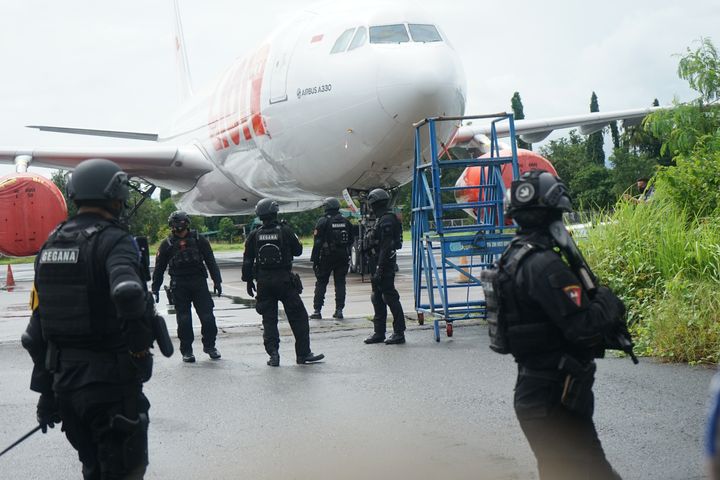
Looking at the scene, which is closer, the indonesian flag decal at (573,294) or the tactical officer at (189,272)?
the indonesian flag decal at (573,294)

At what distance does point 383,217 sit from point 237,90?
972cm

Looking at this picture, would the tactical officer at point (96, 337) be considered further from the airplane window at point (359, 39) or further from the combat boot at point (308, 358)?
the airplane window at point (359, 39)

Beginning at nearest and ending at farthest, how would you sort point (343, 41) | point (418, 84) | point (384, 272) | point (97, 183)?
point (97, 183), point (384, 272), point (418, 84), point (343, 41)

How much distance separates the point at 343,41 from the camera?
14945 millimetres

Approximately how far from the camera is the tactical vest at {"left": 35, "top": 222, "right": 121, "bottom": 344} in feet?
12.9

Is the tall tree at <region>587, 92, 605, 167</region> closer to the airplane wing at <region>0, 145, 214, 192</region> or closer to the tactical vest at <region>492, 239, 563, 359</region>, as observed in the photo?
the airplane wing at <region>0, 145, 214, 192</region>

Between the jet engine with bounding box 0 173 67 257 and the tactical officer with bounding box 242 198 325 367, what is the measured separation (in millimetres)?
9103

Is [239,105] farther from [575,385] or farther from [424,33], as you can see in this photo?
[575,385]

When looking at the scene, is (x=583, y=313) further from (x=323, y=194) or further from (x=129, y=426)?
(x=323, y=194)

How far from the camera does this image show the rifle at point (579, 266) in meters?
3.79

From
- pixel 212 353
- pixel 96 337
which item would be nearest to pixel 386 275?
pixel 212 353

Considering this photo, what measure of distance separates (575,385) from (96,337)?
2043 millimetres

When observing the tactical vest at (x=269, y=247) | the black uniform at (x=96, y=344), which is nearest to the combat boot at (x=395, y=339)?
the tactical vest at (x=269, y=247)

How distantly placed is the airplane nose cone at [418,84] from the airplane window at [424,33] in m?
0.31
